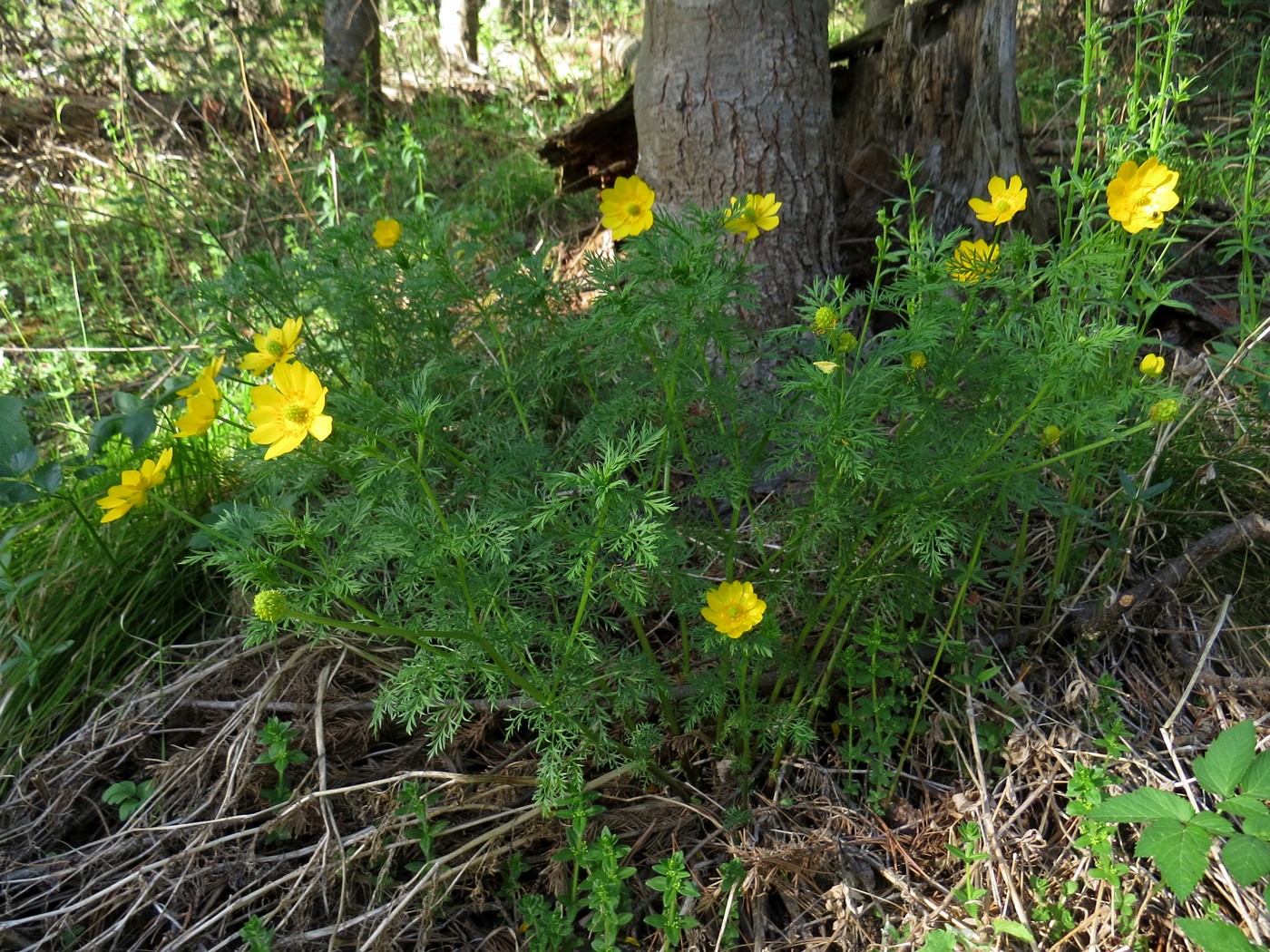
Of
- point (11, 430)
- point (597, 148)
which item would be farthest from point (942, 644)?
point (597, 148)

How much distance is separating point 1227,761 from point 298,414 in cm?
139

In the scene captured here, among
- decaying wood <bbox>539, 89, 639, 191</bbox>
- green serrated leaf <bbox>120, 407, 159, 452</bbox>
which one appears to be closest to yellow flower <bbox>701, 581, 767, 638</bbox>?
green serrated leaf <bbox>120, 407, 159, 452</bbox>

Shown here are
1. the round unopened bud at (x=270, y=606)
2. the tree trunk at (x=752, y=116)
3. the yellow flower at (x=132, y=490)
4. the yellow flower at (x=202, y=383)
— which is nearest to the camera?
the round unopened bud at (x=270, y=606)

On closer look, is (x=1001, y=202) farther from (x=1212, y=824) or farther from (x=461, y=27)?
(x=461, y=27)

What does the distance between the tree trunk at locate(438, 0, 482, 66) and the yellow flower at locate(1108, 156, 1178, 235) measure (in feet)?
18.0

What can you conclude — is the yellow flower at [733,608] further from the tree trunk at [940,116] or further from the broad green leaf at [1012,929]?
the tree trunk at [940,116]

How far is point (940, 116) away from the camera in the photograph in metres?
2.71

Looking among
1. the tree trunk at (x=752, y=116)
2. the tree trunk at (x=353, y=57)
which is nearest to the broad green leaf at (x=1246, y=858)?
the tree trunk at (x=752, y=116)

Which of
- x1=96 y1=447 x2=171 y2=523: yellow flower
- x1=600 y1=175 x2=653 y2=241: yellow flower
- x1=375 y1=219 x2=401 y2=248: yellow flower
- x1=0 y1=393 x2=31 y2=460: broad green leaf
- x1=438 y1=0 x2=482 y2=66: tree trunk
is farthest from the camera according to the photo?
x1=438 y1=0 x2=482 y2=66: tree trunk

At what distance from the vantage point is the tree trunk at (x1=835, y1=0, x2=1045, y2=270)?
2.62 metres

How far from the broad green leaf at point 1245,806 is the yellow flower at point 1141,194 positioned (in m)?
0.82

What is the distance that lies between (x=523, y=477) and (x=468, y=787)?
0.63 m

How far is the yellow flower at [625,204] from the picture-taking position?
1.57m

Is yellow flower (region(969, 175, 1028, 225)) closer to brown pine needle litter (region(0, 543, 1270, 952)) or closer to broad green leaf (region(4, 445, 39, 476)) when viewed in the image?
brown pine needle litter (region(0, 543, 1270, 952))
